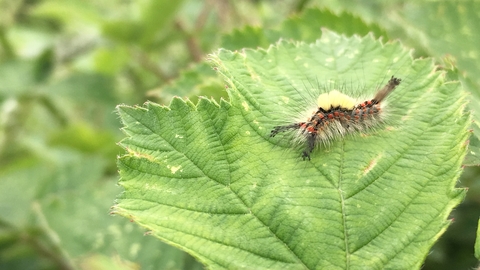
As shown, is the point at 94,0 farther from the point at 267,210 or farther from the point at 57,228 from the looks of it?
the point at 267,210

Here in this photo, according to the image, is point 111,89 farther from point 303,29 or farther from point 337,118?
point 337,118

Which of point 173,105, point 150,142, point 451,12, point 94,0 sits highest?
point 94,0

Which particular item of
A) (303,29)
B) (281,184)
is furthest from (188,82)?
(281,184)

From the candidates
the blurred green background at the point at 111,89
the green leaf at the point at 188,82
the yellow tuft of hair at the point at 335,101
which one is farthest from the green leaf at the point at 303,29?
the yellow tuft of hair at the point at 335,101

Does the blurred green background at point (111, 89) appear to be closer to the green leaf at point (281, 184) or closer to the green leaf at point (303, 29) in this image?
the green leaf at point (303, 29)

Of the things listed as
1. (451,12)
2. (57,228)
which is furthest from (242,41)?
(57,228)

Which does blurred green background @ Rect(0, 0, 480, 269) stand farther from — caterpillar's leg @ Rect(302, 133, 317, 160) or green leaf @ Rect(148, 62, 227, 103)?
caterpillar's leg @ Rect(302, 133, 317, 160)
